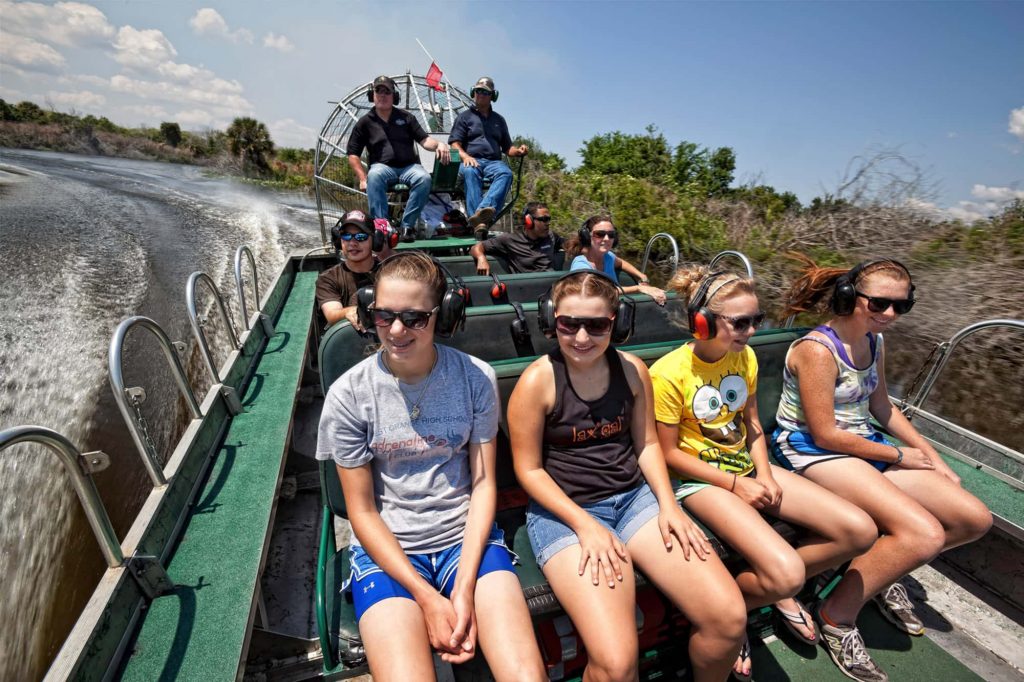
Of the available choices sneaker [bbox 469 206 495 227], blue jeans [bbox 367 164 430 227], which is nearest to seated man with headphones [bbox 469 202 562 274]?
sneaker [bbox 469 206 495 227]

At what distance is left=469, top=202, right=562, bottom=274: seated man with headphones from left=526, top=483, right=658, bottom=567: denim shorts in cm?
280

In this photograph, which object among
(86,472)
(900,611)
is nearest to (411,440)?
(86,472)

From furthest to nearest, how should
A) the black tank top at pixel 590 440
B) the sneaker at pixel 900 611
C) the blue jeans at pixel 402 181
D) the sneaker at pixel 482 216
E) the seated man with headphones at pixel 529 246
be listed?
1. the sneaker at pixel 482 216
2. the blue jeans at pixel 402 181
3. the seated man with headphones at pixel 529 246
4. the sneaker at pixel 900 611
5. the black tank top at pixel 590 440

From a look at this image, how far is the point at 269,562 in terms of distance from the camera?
2.73 meters

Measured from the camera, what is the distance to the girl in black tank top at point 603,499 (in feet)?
5.16

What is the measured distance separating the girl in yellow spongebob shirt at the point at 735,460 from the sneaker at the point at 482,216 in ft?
14.1

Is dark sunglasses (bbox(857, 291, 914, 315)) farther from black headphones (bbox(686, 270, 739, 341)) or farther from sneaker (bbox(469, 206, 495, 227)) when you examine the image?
sneaker (bbox(469, 206, 495, 227))

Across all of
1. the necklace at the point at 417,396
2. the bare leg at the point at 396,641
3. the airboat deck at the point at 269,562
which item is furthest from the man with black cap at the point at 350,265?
the bare leg at the point at 396,641

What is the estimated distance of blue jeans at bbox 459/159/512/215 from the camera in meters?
6.15

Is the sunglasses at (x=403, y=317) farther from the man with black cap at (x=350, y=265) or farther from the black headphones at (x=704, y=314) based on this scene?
the man with black cap at (x=350, y=265)

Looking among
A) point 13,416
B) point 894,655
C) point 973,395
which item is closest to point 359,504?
point 894,655

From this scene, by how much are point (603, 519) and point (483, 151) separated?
5432 millimetres

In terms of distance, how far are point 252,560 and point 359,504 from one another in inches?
28.4

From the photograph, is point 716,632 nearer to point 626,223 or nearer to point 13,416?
point 13,416
